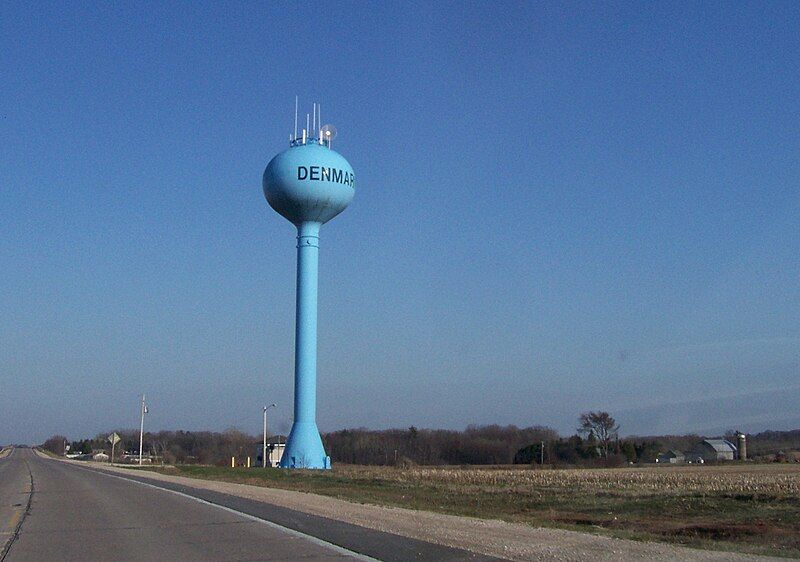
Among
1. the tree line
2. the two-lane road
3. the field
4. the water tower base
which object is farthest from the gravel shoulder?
the tree line

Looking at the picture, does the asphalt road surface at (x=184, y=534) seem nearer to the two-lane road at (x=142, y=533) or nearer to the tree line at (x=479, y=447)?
the two-lane road at (x=142, y=533)

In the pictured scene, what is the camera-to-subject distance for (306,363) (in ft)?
162

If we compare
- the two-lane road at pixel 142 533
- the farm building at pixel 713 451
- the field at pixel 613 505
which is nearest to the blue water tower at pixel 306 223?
the field at pixel 613 505

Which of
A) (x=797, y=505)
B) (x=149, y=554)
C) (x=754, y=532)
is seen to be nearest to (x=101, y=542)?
(x=149, y=554)

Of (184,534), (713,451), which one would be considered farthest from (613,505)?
(713,451)

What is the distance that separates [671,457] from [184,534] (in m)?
96.4

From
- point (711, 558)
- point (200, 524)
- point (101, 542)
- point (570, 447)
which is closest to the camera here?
point (711, 558)

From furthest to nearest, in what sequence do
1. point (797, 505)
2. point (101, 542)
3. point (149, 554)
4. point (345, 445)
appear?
point (345, 445) → point (797, 505) → point (101, 542) → point (149, 554)

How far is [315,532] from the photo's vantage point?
14617 mm

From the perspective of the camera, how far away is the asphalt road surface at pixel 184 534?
11945 millimetres

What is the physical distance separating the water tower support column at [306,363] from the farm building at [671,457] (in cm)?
6216

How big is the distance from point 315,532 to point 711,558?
21.2 feet

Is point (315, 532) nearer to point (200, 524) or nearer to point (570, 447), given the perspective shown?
point (200, 524)

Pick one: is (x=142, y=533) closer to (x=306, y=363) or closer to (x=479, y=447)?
(x=306, y=363)
